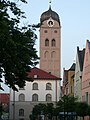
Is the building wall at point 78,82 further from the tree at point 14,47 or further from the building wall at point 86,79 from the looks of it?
the tree at point 14,47

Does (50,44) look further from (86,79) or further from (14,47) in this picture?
(14,47)

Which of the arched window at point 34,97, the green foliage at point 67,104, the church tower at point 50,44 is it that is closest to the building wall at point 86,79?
the green foliage at point 67,104

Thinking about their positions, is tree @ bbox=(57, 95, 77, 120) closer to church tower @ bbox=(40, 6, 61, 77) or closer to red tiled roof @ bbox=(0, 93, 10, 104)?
church tower @ bbox=(40, 6, 61, 77)

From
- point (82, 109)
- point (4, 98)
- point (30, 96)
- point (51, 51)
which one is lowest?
point (82, 109)

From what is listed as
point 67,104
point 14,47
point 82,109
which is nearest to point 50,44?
point 67,104

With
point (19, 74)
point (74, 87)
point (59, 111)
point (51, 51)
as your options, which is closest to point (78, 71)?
point (74, 87)

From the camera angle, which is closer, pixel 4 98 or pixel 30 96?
pixel 30 96

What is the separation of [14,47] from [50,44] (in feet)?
352

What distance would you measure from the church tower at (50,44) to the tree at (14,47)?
9799cm

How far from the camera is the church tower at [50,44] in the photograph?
127625 mm

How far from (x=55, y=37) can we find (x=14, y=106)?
3314 centimetres

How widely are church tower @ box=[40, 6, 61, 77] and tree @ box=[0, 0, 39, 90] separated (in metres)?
98.0

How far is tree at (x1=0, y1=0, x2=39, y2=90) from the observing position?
22573mm

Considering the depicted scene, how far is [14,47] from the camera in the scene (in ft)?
75.8
